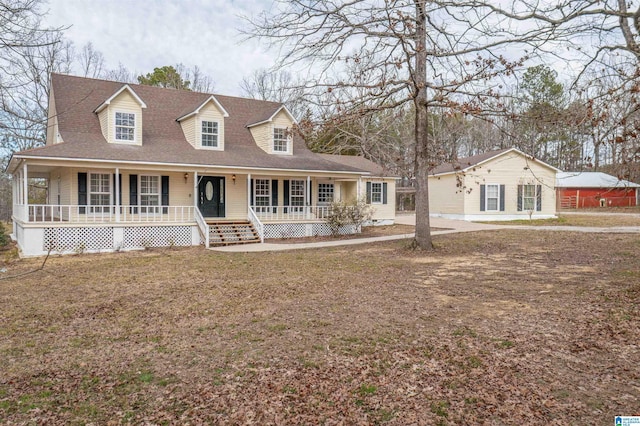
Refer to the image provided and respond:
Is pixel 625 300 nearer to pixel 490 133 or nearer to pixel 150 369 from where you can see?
pixel 150 369

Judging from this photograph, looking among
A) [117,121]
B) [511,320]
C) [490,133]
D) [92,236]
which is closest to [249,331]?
[511,320]

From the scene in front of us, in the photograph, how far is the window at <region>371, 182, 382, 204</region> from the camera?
24.7m

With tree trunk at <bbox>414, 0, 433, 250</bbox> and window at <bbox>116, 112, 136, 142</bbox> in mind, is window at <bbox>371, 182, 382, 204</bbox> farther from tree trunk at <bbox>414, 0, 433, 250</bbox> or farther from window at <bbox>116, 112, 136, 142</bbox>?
window at <bbox>116, 112, 136, 142</bbox>

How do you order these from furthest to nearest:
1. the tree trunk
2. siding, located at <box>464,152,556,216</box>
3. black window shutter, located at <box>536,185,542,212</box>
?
black window shutter, located at <box>536,185,542,212</box> → siding, located at <box>464,152,556,216</box> → the tree trunk

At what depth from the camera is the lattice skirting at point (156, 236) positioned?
51.9 ft

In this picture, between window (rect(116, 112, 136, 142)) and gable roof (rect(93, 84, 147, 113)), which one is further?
window (rect(116, 112, 136, 142))

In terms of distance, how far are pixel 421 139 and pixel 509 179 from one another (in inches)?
643

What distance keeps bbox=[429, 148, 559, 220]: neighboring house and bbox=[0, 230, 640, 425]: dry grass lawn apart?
1683 cm

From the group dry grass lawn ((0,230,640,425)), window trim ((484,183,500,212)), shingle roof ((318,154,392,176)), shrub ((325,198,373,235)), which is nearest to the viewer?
dry grass lawn ((0,230,640,425))

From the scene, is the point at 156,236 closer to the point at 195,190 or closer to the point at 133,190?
the point at 133,190

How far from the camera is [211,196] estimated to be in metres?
18.8

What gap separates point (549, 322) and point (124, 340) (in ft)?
19.9

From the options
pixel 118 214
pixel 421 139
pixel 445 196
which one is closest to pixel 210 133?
pixel 118 214

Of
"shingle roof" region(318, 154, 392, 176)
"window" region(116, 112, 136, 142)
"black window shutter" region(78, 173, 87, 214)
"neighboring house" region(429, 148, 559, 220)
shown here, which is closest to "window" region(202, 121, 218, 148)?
"window" region(116, 112, 136, 142)
